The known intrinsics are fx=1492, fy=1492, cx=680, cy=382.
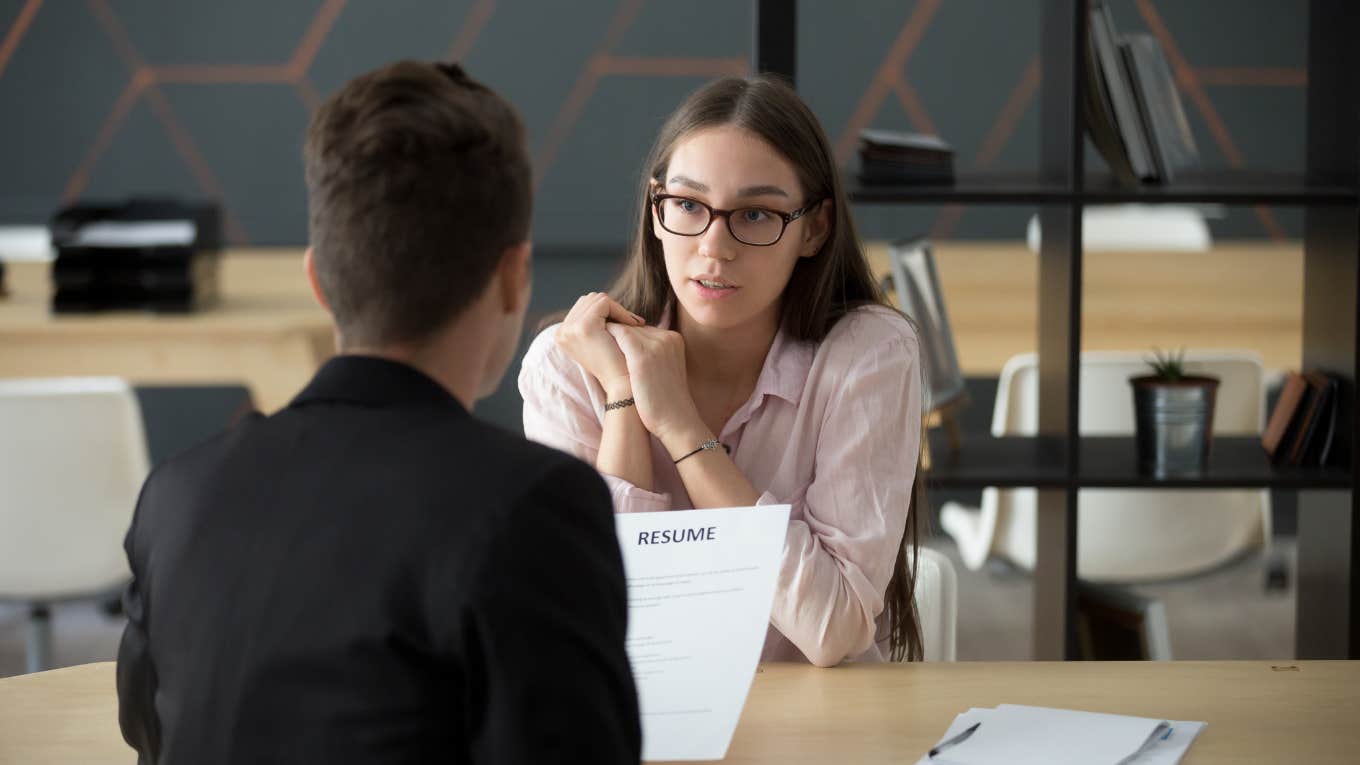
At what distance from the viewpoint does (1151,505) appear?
2910mm

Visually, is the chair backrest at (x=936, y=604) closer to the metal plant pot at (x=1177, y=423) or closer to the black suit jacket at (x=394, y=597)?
the metal plant pot at (x=1177, y=423)

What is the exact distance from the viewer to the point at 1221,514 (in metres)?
2.93

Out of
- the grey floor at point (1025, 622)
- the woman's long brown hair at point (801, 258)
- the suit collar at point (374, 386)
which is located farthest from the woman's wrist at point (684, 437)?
the grey floor at point (1025, 622)

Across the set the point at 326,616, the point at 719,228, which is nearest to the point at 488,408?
the point at 719,228

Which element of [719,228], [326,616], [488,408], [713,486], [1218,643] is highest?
[719,228]

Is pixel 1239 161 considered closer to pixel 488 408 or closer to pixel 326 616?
pixel 488 408

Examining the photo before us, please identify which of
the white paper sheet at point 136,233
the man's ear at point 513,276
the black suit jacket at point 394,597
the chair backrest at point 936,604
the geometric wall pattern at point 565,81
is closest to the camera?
the black suit jacket at point 394,597

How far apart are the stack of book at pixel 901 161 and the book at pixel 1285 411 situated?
2.10ft

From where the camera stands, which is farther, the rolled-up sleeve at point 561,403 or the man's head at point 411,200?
the rolled-up sleeve at point 561,403

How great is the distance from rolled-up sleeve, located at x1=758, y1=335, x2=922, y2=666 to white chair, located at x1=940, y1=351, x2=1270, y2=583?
4.30ft

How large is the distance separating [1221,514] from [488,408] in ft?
7.90

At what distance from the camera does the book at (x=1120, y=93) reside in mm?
2244

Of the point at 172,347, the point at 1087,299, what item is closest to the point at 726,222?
the point at 172,347

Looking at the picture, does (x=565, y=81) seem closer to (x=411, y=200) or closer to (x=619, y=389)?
(x=619, y=389)
